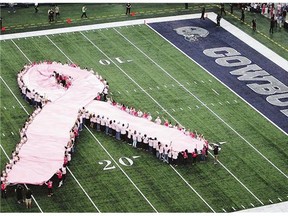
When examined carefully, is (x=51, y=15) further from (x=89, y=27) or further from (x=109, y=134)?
(x=109, y=134)

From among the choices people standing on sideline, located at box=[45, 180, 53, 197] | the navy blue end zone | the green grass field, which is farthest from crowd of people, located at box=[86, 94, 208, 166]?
people standing on sideline, located at box=[45, 180, 53, 197]

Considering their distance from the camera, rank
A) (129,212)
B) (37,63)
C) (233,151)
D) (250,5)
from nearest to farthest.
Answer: (129,212) → (233,151) → (37,63) → (250,5)

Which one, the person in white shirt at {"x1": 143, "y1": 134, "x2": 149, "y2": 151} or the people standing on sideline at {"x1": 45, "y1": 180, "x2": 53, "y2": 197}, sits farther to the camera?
the person in white shirt at {"x1": 143, "y1": 134, "x2": 149, "y2": 151}

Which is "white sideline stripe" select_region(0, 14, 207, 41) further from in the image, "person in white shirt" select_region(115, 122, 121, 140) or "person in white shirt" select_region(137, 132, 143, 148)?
"person in white shirt" select_region(137, 132, 143, 148)

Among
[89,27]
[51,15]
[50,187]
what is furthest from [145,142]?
[51,15]

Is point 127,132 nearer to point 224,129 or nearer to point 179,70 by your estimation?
point 224,129

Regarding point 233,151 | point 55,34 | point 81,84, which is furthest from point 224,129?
point 55,34

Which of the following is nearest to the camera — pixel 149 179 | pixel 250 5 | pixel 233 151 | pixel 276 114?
A: pixel 149 179

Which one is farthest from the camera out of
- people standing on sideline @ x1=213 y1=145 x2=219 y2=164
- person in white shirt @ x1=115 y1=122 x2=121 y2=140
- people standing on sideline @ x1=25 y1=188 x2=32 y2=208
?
person in white shirt @ x1=115 y1=122 x2=121 y2=140
